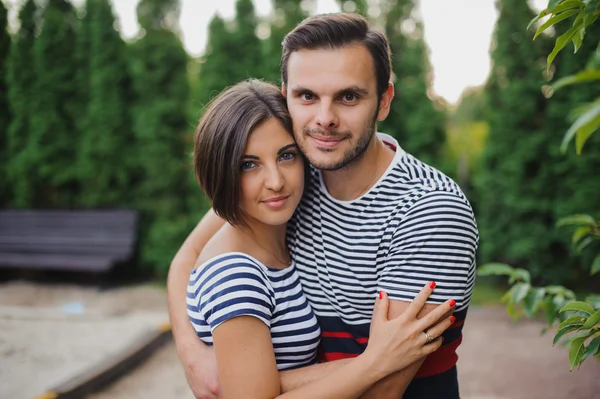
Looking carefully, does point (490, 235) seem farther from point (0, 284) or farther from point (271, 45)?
point (0, 284)

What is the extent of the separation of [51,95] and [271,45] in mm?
3809

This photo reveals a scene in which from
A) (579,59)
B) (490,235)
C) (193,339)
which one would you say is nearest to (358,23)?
(193,339)

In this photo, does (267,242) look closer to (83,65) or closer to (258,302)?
(258,302)

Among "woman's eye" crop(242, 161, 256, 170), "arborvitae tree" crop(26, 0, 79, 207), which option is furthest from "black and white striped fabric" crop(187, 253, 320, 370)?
"arborvitae tree" crop(26, 0, 79, 207)

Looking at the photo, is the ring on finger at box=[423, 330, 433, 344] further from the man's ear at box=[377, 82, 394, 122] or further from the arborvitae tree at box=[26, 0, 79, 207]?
the arborvitae tree at box=[26, 0, 79, 207]

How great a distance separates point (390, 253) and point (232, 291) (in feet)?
1.76

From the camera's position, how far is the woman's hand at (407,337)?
Answer: 1585mm

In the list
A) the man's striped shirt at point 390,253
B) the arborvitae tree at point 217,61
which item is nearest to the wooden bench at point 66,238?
the arborvitae tree at point 217,61

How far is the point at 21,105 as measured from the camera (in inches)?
331

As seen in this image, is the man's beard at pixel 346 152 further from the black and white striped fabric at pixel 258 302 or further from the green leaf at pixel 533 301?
the green leaf at pixel 533 301

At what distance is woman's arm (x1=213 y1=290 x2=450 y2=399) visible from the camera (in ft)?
5.22

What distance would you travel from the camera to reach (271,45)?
7.19m

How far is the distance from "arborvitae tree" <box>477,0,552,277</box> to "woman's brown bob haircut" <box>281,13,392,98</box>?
4.80 meters

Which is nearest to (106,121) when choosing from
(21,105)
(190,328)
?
(21,105)
